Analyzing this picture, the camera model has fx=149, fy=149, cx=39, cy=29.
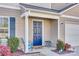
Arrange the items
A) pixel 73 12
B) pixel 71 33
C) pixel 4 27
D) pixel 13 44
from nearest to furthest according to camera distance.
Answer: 1. pixel 13 44
2. pixel 4 27
3. pixel 71 33
4. pixel 73 12

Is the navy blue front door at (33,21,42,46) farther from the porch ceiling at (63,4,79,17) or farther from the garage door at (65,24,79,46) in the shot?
the porch ceiling at (63,4,79,17)

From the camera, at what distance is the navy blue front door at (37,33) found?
1005 cm

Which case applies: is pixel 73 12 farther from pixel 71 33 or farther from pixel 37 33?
pixel 37 33

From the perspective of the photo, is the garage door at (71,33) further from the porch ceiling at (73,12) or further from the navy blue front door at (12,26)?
the navy blue front door at (12,26)

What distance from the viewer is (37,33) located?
33.5 ft

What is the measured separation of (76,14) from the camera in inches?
445

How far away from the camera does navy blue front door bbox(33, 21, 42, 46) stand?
10.1 metres

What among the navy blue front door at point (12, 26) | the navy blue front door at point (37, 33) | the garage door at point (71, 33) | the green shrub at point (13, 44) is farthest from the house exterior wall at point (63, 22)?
the green shrub at point (13, 44)

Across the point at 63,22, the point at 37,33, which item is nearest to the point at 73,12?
the point at 63,22

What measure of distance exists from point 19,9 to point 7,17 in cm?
92

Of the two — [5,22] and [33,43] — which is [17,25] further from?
[33,43]

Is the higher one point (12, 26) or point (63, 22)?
point (63, 22)

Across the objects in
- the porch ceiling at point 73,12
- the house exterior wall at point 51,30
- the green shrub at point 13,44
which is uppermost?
the porch ceiling at point 73,12

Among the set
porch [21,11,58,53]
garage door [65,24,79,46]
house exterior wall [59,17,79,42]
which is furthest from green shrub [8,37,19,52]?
garage door [65,24,79,46]
